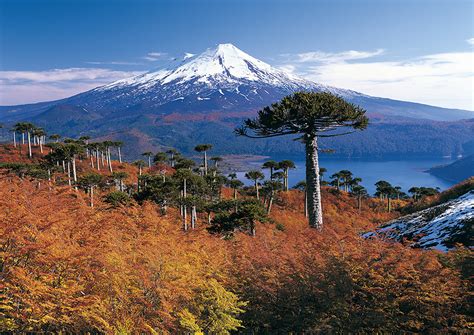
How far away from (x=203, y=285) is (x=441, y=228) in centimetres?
1040

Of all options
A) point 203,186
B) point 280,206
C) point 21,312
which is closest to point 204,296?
point 21,312

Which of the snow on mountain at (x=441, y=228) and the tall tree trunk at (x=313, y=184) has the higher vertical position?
the tall tree trunk at (x=313, y=184)

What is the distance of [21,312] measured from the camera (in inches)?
241

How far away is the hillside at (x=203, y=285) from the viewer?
20.7ft

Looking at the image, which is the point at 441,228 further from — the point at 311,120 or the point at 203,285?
the point at 203,285

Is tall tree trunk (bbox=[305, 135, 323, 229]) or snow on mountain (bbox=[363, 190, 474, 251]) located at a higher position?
tall tree trunk (bbox=[305, 135, 323, 229])

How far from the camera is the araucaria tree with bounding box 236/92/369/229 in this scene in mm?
14547

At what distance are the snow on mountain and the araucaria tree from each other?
117 inches

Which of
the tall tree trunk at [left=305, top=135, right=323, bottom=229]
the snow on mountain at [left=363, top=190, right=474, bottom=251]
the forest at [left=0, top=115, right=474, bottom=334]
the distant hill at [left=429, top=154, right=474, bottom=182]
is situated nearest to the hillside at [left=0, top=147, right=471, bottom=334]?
the forest at [left=0, top=115, right=474, bottom=334]

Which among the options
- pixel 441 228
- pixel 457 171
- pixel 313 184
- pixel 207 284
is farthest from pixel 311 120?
pixel 457 171

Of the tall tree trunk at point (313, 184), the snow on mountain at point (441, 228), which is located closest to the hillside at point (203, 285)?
the snow on mountain at point (441, 228)

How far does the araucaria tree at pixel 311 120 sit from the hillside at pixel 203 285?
19.2 ft

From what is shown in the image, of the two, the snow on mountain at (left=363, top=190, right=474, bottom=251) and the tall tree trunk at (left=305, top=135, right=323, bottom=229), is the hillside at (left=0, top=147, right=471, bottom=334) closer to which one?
the snow on mountain at (left=363, top=190, right=474, bottom=251)

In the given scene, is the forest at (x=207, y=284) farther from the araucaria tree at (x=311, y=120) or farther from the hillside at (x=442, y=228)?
the araucaria tree at (x=311, y=120)
